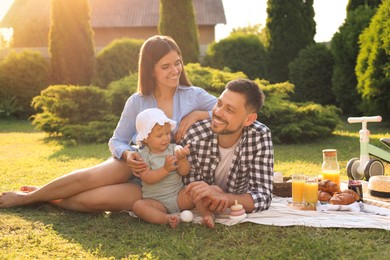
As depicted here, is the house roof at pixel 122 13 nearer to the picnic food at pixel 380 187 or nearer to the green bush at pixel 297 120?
the green bush at pixel 297 120

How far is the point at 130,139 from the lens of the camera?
430 centimetres

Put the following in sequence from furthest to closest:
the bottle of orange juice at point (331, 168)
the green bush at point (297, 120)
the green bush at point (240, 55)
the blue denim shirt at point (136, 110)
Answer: the green bush at point (240, 55), the green bush at point (297, 120), the bottle of orange juice at point (331, 168), the blue denim shirt at point (136, 110)

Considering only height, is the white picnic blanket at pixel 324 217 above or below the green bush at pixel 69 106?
below

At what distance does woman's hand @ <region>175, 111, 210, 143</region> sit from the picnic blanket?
0.60 meters

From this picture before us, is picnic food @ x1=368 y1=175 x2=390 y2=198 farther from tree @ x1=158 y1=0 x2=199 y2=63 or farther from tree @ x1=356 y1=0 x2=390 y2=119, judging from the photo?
tree @ x1=158 y1=0 x2=199 y2=63

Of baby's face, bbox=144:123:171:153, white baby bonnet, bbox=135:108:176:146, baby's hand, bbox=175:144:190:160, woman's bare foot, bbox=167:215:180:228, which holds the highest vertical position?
white baby bonnet, bbox=135:108:176:146

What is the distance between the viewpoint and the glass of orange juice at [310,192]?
13.0 feet

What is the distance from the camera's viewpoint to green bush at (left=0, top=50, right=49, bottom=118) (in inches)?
580

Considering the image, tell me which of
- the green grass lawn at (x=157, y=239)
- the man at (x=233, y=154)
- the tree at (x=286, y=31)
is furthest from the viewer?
the tree at (x=286, y=31)

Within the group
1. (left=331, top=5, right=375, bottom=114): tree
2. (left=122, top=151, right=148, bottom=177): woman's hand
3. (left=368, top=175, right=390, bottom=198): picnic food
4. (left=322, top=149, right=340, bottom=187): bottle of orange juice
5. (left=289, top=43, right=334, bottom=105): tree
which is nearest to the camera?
(left=122, top=151, right=148, bottom=177): woman's hand

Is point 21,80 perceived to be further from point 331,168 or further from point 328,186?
point 328,186

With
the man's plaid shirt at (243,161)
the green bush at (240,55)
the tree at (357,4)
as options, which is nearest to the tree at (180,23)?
the green bush at (240,55)

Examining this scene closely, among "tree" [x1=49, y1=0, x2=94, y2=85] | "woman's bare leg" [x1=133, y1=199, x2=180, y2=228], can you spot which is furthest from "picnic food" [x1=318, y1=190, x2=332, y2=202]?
"tree" [x1=49, y1=0, x2=94, y2=85]

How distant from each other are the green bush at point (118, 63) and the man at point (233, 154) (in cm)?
1065
